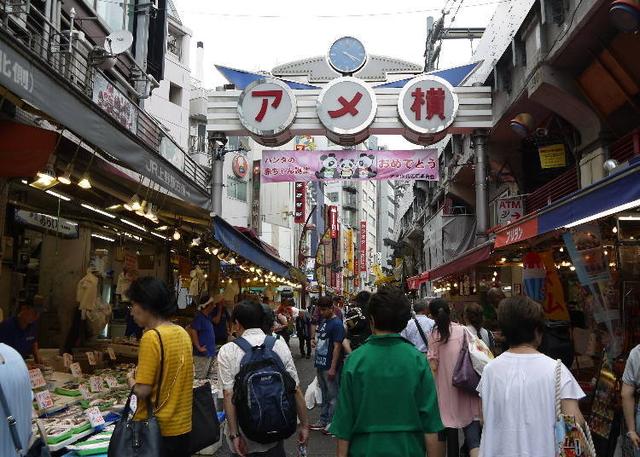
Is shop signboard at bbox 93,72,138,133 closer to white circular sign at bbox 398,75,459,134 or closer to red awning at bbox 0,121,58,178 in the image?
red awning at bbox 0,121,58,178

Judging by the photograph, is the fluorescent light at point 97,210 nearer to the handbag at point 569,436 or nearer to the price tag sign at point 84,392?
the price tag sign at point 84,392

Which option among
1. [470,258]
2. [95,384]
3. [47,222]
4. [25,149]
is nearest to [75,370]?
[95,384]

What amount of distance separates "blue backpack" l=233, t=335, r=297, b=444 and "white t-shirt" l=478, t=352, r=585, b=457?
4.61 ft

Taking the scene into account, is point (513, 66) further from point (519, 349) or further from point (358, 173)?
point (519, 349)

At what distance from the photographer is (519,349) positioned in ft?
11.4

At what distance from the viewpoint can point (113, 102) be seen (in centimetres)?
1108

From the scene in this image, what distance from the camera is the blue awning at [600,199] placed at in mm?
4617

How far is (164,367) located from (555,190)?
12.0 m

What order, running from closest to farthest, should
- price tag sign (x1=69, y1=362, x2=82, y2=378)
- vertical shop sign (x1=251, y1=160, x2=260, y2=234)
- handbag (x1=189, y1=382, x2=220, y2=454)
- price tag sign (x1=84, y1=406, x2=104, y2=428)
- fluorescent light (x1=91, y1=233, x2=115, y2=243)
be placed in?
handbag (x1=189, y1=382, x2=220, y2=454) → price tag sign (x1=84, y1=406, x2=104, y2=428) → price tag sign (x1=69, y1=362, x2=82, y2=378) → fluorescent light (x1=91, y1=233, x2=115, y2=243) → vertical shop sign (x1=251, y1=160, x2=260, y2=234)

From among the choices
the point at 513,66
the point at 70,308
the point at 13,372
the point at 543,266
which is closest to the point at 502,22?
the point at 513,66

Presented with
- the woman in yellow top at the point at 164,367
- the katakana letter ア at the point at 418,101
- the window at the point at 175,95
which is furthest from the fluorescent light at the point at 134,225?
the window at the point at 175,95

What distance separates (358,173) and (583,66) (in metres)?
6.59

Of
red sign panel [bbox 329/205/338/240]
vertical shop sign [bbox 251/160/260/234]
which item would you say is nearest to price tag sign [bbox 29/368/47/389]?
vertical shop sign [bbox 251/160/260/234]

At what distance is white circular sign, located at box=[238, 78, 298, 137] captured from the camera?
1557 centimetres
